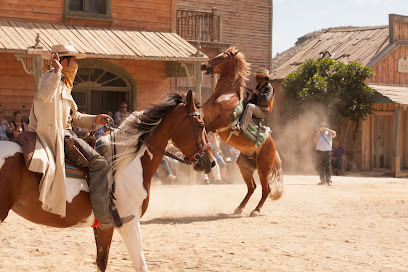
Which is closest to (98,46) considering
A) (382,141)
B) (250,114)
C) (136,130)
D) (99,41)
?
(99,41)

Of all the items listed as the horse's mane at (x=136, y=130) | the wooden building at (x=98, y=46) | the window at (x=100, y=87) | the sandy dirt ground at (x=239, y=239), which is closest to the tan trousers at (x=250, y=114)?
the sandy dirt ground at (x=239, y=239)

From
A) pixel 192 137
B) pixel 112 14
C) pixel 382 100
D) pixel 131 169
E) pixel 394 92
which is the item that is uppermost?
pixel 112 14

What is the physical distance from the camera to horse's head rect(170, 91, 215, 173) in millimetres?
5805

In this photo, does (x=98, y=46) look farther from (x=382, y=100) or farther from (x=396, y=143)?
(x=396, y=143)

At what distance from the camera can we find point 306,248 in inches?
302

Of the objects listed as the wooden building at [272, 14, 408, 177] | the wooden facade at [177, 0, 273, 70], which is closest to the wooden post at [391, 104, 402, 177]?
the wooden building at [272, 14, 408, 177]

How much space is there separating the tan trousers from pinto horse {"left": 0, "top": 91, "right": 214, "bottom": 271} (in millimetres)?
4648

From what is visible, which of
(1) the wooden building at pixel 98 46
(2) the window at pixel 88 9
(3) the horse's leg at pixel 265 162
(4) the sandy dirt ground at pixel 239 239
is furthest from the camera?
(2) the window at pixel 88 9

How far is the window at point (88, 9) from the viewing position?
16.0 meters

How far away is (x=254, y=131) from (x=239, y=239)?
2803 millimetres

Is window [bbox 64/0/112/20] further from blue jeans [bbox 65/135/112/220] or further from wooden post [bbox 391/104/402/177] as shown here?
blue jeans [bbox 65/135/112/220]

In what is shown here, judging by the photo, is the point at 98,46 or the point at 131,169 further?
the point at 98,46

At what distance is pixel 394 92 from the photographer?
72.2 ft

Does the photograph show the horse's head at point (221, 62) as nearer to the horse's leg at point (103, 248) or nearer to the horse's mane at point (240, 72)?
the horse's mane at point (240, 72)
